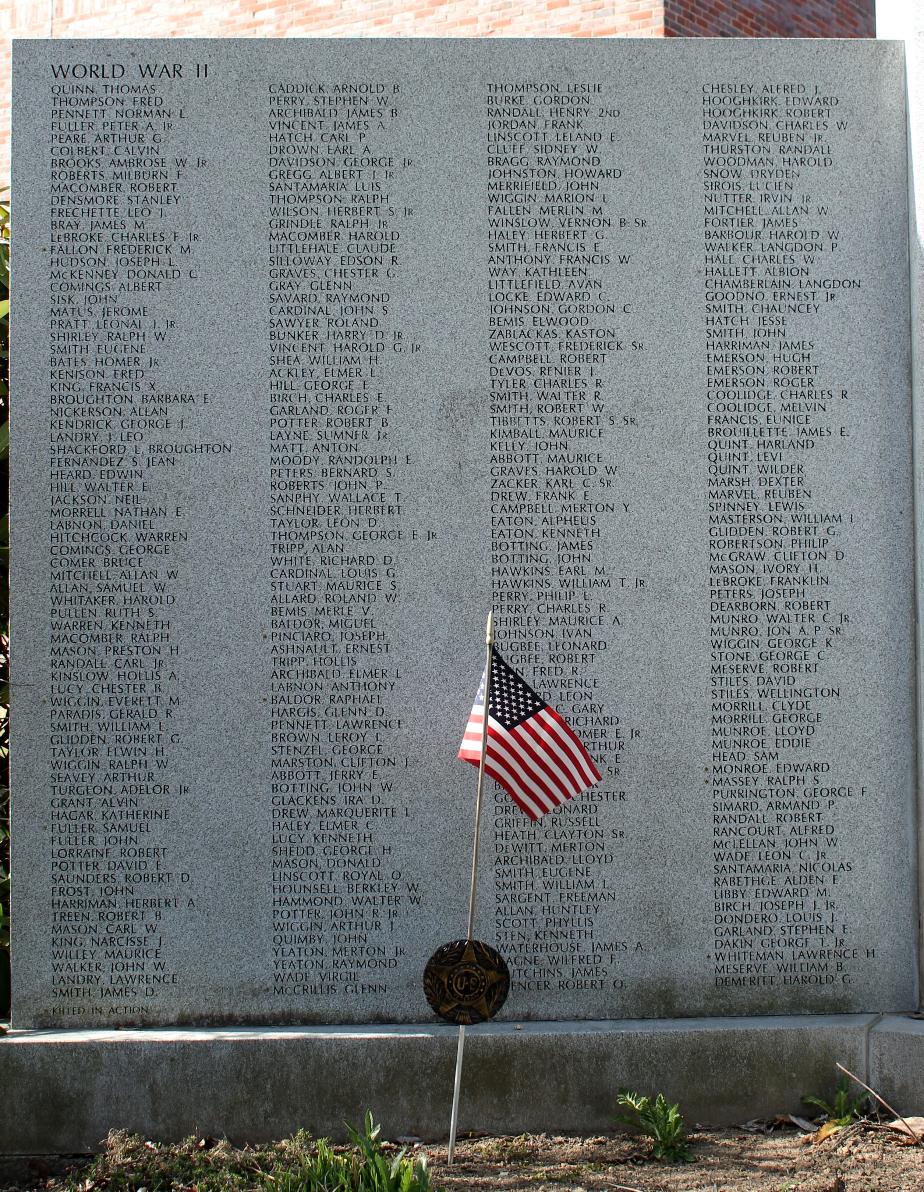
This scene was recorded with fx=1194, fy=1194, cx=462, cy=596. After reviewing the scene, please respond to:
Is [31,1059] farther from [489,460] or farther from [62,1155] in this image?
[489,460]

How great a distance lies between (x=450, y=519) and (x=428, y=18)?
25.4 feet

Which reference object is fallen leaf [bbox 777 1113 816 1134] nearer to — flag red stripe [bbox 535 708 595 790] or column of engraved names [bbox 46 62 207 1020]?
flag red stripe [bbox 535 708 595 790]

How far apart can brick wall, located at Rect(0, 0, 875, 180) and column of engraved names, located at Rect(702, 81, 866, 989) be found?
5.28 meters

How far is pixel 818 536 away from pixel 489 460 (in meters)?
1.77

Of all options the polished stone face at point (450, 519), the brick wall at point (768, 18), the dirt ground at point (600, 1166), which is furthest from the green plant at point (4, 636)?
the brick wall at point (768, 18)

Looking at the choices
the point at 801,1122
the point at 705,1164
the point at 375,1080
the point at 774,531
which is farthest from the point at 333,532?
the point at 801,1122

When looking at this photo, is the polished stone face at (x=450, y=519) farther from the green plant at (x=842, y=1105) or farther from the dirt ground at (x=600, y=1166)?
the dirt ground at (x=600, y=1166)

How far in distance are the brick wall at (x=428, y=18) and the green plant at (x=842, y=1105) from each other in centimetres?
900

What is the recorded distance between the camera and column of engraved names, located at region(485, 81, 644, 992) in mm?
6141

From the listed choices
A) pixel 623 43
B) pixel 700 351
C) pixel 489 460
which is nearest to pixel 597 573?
pixel 489 460

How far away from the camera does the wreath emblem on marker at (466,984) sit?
215 inches

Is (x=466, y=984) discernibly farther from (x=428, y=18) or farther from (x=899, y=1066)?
A: (x=428, y=18)

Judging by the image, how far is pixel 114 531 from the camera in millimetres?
6180

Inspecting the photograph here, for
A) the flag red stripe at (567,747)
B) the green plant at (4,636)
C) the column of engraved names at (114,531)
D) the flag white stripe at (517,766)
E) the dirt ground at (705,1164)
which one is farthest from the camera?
the green plant at (4,636)
